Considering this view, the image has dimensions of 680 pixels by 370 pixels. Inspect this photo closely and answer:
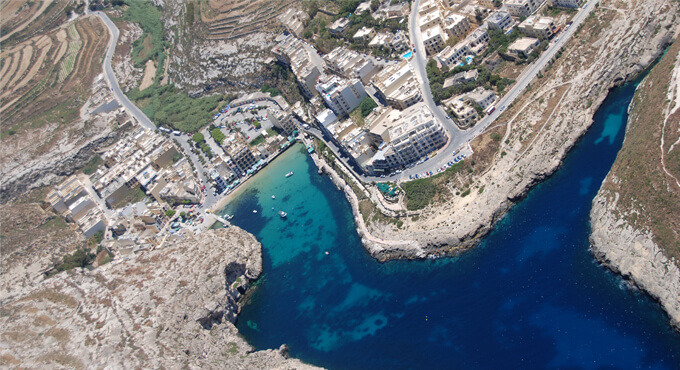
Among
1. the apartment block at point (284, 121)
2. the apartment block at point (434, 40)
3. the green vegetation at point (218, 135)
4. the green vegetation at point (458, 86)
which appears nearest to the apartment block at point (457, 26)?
the apartment block at point (434, 40)

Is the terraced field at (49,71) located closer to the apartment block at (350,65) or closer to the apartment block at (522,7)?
Result: the apartment block at (350,65)

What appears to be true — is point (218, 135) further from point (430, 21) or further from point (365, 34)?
point (430, 21)

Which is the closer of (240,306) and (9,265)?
(240,306)

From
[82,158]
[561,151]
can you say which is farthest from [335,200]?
[82,158]

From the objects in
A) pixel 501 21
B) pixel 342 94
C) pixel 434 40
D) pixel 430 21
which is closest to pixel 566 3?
pixel 501 21

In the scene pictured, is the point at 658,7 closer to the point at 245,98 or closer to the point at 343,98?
the point at 343,98
